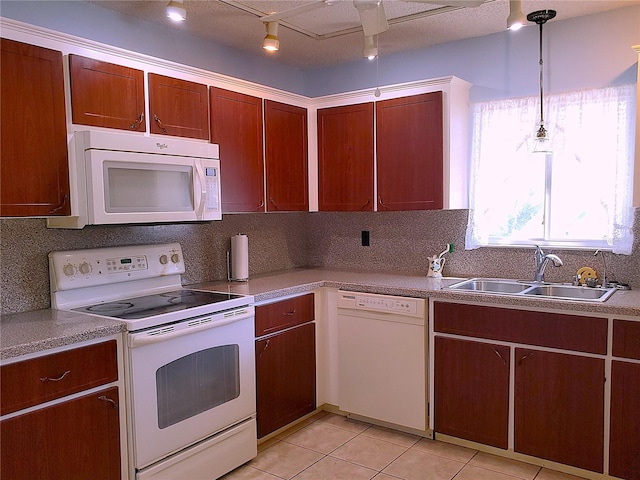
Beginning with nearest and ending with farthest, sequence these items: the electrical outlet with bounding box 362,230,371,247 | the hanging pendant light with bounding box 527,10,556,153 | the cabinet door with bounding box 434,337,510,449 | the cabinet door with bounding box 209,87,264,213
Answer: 1. the cabinet door with bounding box 434,337,510,449
2. the hanging pendant light with bounding box 527,10,556,153
3. the cabinet door with bounding box 209,87,264,213
4. the electrical outlet with bounding box 362,230,371,247

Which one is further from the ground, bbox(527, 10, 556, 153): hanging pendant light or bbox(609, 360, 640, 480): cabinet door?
bbox(527, 10, 556, 153): hanging pendant light

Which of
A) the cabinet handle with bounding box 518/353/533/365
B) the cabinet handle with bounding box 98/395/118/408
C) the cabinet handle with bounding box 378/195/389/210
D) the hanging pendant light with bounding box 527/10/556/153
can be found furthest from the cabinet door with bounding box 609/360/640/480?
the cabinet handle with bounding box 98/395/118/408

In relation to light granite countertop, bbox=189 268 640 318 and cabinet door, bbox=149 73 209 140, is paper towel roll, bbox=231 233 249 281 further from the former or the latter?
cabinet door, bbox=149 73 209 140

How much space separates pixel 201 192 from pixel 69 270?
0.77 m

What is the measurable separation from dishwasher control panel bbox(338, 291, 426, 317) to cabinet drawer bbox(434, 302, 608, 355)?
11 cm

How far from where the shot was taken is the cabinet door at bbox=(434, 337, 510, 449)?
8.89 ft

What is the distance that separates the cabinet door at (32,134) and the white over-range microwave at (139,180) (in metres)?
0.07

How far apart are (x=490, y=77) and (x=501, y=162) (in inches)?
22.0

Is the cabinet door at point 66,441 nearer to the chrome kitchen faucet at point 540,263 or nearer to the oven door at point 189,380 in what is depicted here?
the oven door at point 189,380

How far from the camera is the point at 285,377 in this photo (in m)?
3.06

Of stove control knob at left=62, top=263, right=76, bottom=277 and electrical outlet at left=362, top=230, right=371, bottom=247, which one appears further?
electrical outlet at left=362, top=230, right=371, bottom=247

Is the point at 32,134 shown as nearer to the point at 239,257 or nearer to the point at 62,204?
the point at 62,204

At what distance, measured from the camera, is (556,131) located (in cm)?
308

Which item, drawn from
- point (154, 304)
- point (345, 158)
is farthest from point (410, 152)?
point (154, 304)
